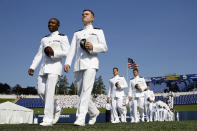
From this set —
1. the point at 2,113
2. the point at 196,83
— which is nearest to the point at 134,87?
the point at 2,113

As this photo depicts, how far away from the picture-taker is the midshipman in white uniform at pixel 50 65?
565 cm

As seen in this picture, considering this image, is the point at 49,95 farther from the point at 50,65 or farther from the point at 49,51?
the point at 49,51

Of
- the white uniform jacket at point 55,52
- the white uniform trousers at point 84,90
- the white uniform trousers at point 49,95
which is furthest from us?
the white uniform jacket at point 55,52

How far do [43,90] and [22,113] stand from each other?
12.2 meters

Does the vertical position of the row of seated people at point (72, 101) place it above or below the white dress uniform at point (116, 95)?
below

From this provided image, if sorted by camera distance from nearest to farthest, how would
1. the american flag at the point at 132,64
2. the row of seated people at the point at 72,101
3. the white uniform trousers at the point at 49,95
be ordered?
the white uniform trousers at the point at 49,95
the american flag at the point at 132,64
the row of seated people at the point at 72,101

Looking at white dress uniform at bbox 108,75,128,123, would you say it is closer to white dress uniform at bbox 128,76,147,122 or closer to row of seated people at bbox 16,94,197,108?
white dress uniform at bbox 128,76,147,122

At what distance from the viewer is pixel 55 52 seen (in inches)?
225

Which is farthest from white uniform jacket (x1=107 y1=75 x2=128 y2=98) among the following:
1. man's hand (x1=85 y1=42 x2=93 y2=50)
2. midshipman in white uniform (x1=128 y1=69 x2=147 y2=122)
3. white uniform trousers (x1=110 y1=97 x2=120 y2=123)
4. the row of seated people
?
the row of seated people

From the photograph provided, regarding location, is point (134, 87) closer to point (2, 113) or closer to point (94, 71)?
point (94, 71)

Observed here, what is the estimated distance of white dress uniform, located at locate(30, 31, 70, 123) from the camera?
5648 millimetres

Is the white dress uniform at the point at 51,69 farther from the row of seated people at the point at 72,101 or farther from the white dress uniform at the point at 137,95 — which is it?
the row of seated people at the point at 72,101

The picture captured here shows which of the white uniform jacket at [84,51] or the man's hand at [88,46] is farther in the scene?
the white uniform jacket at [84,51]

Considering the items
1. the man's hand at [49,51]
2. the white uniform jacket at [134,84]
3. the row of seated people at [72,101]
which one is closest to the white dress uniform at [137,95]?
the white uniform jacket at [134,84]
